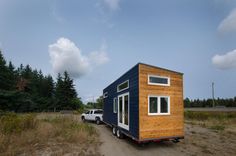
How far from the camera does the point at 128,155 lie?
20.3 ft

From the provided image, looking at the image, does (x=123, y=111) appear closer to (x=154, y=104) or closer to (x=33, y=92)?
(x=154, y=104)

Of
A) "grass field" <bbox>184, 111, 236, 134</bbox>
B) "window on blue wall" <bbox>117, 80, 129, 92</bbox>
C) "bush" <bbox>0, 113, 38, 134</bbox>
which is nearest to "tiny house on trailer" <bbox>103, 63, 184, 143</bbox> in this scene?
"window on blue wall" <bbox>117, 80, 129, 92</bbox>

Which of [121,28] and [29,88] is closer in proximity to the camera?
[121,28]

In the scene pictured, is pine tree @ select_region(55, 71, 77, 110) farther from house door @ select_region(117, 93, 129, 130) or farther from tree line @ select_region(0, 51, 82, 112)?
house door @ select_region(117, 93, 129, 130)

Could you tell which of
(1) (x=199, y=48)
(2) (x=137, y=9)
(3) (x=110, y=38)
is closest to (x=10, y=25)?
(3) (x=110, y=38)

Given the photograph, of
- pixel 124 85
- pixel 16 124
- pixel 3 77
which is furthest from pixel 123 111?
pixel 3 77

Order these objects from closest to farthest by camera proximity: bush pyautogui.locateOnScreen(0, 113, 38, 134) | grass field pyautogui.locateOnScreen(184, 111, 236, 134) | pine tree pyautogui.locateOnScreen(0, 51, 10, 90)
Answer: bush pyautogui.locateOnScreen(0, 113, 38, 134)
grass field pyautogui.locateOnScreen(184, 111, 236, 134)
pine tree pyautogui.locateOnScreen(0, 51, 10, 90)


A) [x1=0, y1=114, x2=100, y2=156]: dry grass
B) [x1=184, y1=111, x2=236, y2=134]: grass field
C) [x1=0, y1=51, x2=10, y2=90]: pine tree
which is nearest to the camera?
[x1=0, y1=114, x2=100, y2=156]: dry grass

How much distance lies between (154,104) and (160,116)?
1.82ft

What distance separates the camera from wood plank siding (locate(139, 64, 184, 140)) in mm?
6746

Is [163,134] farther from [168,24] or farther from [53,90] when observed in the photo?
[53,90]

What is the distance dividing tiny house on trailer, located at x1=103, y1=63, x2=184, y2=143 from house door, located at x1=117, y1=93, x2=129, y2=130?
1.94ft

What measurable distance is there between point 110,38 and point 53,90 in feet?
127

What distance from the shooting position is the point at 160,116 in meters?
7.05
